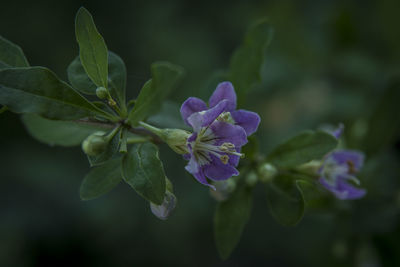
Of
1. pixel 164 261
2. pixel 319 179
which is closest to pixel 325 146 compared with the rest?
pixel 319 179

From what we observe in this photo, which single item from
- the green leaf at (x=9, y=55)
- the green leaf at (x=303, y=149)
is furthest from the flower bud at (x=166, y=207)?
the green leaf at (x=9, y=55)

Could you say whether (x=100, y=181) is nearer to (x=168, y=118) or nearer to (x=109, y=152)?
(x=109, y=152)

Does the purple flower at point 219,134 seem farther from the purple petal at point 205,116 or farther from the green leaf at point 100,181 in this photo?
the green leaf at point 100,181

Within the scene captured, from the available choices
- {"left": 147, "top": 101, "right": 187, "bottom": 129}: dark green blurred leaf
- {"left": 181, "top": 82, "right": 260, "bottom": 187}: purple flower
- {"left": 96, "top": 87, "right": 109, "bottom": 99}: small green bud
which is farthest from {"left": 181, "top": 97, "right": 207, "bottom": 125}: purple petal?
Answer: {"left": 147, "top": 101, "right": 187, "bottom": 129}: dark green blurred leaf

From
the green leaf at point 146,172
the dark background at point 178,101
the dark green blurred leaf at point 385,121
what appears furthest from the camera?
the dark background at point 178,101

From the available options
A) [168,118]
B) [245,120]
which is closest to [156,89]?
[245,120]

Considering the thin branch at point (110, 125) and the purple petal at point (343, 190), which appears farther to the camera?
the purple petal at point (343, 190)
